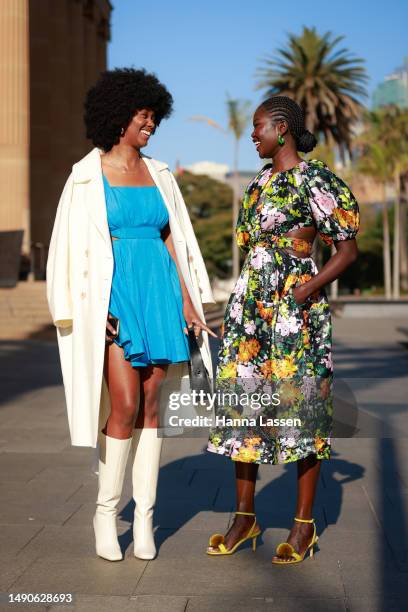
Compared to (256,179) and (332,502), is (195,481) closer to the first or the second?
(332,502)

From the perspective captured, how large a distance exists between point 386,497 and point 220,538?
159cm

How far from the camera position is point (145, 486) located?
190 inches

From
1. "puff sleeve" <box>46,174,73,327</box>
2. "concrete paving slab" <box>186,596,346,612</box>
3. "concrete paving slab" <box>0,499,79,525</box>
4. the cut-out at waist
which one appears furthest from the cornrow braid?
"concrete paving slab" <box>0,499,79,525</box>

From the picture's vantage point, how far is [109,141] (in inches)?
193

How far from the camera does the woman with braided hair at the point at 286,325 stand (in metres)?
4.67

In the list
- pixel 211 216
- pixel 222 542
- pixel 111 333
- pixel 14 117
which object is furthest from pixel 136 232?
pixel 211 216

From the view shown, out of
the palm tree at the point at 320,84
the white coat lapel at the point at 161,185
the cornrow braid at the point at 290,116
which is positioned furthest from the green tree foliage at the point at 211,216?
the cornrow braid at the point at 290,116

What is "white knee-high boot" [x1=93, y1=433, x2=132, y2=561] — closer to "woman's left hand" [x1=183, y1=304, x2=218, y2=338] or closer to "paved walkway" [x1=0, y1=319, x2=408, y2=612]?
"paved walkway" [x1=0, y1=319, x2=408, y2=612]

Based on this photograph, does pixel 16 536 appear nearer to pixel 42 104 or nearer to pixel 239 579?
pixel 239 579

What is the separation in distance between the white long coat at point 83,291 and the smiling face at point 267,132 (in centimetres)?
50

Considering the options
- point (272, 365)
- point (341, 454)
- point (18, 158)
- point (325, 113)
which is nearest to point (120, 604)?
point (272, 365)

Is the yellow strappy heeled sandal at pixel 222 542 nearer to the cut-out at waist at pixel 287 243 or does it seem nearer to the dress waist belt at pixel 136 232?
the cut-out at waist at pixel 287 243

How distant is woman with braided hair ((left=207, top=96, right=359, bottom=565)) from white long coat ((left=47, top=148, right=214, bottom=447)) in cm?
29

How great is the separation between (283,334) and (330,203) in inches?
23.9
